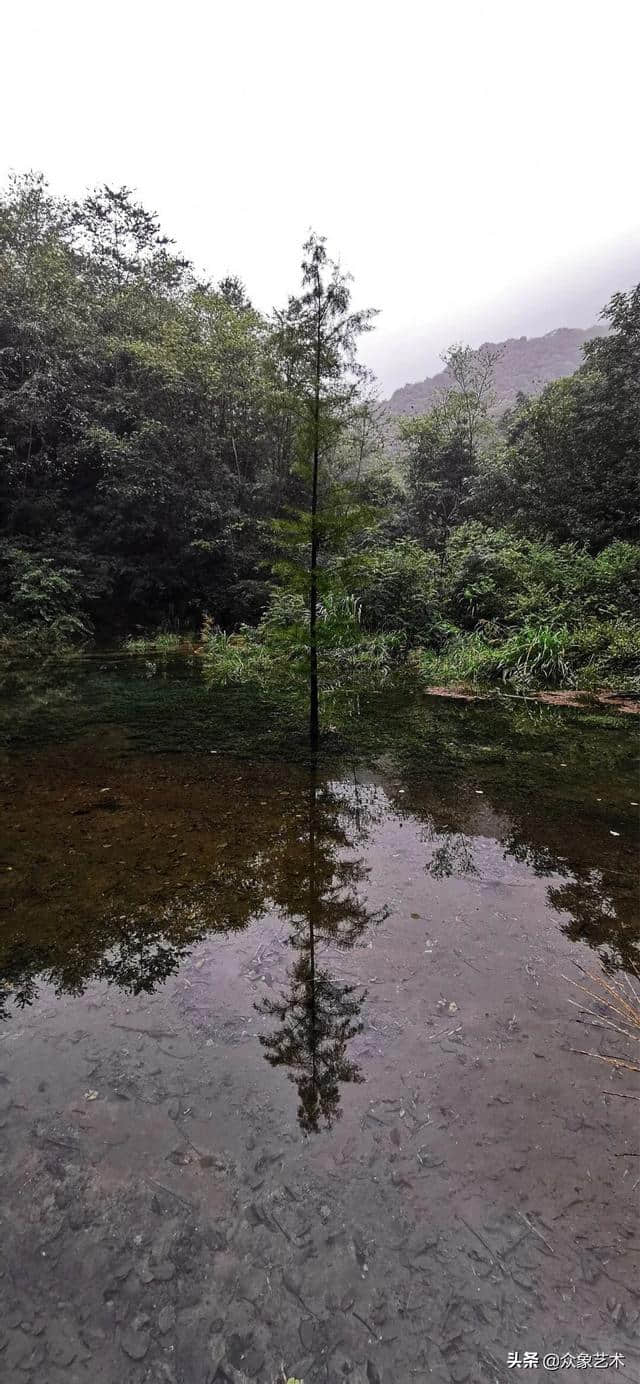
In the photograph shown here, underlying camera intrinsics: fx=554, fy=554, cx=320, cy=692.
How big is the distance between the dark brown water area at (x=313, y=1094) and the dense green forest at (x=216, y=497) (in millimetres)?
8069

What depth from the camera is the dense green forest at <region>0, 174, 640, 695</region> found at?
543 inches

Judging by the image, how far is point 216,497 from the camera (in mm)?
20969

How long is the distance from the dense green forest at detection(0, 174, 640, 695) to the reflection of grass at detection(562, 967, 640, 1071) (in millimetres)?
9038

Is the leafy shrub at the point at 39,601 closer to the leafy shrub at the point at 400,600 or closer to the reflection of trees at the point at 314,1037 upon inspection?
the leafy shrub at the point at 400,600

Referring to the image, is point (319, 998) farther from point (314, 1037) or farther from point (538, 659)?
point (538, 659)

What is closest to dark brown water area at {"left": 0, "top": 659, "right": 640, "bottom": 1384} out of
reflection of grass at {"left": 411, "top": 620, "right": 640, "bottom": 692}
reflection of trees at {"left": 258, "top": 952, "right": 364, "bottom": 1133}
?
reflection of trees at {"left": 258, "top": 952, "right": 364, "bottom": 1133}

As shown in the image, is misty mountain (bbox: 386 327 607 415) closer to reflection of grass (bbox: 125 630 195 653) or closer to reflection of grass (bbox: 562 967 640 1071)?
reflection of grass (bbox: 125 630 195 653)

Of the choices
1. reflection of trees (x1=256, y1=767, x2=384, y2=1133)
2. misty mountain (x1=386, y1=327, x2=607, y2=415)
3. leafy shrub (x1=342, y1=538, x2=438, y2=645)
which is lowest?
reflection of trees (x1=256, y1=767, x2=384, y2=1133)

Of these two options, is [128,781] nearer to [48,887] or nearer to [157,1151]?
[48,887]

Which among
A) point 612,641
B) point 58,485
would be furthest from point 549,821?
point 58,485

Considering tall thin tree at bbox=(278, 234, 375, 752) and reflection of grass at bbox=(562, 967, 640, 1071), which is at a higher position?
tall thin tree at bbox=(278, 234, 375, 752)

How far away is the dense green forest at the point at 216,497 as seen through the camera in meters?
13.8

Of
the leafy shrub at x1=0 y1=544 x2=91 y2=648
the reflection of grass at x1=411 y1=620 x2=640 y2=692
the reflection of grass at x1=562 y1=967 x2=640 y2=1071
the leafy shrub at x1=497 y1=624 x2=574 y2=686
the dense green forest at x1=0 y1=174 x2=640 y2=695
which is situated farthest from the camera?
the leafy shrub at x1=0 y1=544 x2=91 y2=648

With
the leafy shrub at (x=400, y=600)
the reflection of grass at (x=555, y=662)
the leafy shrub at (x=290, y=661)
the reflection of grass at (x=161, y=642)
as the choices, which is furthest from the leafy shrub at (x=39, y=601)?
the reflection of grass at (x=555, y=662)
